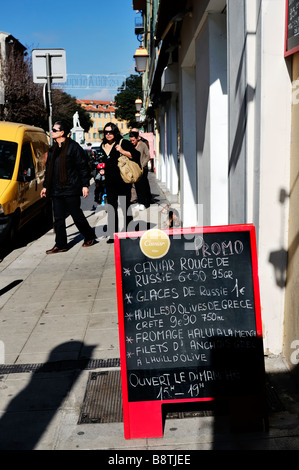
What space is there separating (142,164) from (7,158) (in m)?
2.98

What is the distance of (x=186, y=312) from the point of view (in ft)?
10.6

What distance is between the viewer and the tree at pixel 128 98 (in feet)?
239

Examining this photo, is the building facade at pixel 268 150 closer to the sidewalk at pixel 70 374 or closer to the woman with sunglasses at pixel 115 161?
the sidewalk at pixel 70 374

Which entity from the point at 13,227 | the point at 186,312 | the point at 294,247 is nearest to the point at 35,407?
the point at 186,312

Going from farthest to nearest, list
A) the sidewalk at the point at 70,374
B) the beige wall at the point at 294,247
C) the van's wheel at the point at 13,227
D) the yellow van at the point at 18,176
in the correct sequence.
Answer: the van's wheel at the point at 13,227 → the yellow van at the point at 18,176 → the beige wall at the point at 294,247 → the sidewalk at the point at 70,374

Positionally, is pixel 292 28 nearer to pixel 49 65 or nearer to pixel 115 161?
pixel 115 161

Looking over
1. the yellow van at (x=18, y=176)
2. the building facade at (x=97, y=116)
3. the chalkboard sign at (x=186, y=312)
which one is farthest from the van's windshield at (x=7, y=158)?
the building facade at (x=97, y=116)

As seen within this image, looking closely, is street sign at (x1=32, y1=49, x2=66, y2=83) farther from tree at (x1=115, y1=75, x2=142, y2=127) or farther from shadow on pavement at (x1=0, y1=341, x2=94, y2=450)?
tree at (x1=115, y1=75, x2=142, y2=127)

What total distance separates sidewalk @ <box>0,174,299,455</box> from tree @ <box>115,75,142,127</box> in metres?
66.6

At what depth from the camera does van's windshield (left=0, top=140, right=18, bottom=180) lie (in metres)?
9.19

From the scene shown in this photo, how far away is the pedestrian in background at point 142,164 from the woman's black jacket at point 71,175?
331cm

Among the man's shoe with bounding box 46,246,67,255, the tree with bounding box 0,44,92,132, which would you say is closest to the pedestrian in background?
the man's shoe with bounding box 46,246,67,255
